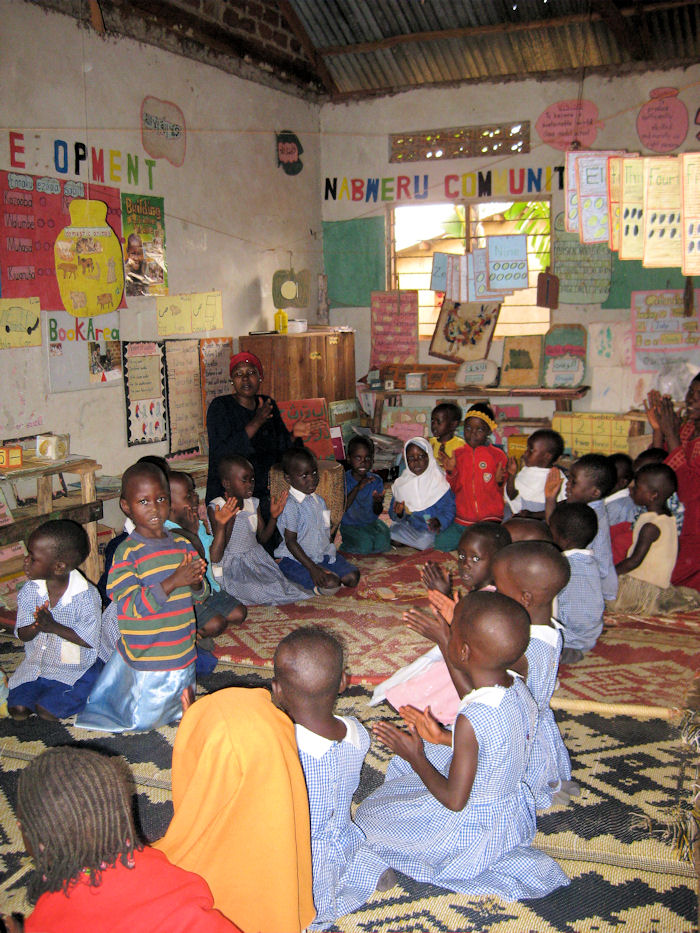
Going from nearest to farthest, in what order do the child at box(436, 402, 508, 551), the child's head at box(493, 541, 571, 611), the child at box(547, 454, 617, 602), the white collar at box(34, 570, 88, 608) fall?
the child's head at box(493, 541, 571, 611)
the white collar at box(34, 570, 88, 608)
the child at box(547, 454, 617, 602)
the child at box(436, 402, 508, 551)

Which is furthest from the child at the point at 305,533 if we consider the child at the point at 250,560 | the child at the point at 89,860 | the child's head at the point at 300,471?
the child at the point at 89,860

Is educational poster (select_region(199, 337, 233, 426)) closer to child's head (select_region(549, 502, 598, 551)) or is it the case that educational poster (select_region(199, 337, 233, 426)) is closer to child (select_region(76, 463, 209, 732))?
child (select_region(76, 463, 209, 732))

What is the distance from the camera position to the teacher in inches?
214

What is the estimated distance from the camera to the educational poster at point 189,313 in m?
6.15

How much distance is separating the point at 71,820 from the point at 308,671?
0.77 m

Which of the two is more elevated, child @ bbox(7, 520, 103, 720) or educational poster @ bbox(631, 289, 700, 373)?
educational poster @ bbox(631, 289, 700, 373)

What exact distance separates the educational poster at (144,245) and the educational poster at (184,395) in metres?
0.47

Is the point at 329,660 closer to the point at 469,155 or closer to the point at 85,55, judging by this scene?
the point at 85,55

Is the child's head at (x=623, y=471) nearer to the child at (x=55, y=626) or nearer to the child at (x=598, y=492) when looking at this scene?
the child at (x=598, y=492)

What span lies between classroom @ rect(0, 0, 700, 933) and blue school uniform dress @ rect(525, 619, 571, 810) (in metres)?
0.06

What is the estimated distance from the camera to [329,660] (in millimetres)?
2137

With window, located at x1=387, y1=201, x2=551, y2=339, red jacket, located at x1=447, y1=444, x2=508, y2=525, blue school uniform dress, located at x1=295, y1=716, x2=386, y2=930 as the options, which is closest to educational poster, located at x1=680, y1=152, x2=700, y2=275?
blue school uniform dress, located at x1=295, y1=716, x2=386, y2=930

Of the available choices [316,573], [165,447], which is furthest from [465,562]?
[165,447]

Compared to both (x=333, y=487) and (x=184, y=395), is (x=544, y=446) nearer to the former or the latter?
(x=333, y=487)
